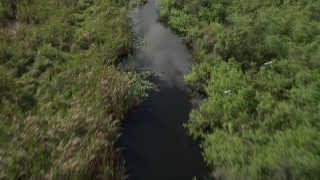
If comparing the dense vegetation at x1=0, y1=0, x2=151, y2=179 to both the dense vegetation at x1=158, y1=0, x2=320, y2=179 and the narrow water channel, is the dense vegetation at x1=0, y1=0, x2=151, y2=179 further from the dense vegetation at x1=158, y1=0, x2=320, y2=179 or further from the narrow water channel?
the dense vegetation at x1=158, y1=0, x2=320, y2=179

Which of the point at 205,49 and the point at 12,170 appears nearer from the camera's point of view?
the point at 12,170

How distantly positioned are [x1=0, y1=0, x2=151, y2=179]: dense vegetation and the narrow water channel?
423 millimetres

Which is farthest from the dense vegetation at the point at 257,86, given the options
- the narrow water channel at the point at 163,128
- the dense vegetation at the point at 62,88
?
the dense vegetation at the point at 62,88

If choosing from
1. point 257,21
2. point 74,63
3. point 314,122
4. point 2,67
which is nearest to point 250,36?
point 257,21

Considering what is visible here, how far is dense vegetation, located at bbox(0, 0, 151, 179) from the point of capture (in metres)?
6.14

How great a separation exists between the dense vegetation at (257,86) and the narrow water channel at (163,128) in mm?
368

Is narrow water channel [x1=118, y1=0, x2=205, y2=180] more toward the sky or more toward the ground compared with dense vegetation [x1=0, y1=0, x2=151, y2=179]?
more toward the ground

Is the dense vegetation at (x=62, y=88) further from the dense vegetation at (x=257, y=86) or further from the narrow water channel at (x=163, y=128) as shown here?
the dense vegetation at (x=257, y=86)

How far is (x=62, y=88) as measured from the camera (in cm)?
824

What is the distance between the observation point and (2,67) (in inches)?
340

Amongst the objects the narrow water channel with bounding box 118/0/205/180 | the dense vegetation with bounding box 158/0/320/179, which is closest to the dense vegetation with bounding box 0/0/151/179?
the narrow water channel with bounding box 118/0/205/180

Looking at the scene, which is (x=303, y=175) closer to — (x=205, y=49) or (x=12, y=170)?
(x=12, y=170)

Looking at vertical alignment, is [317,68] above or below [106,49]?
above

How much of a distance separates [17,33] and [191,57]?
504 centimetres
